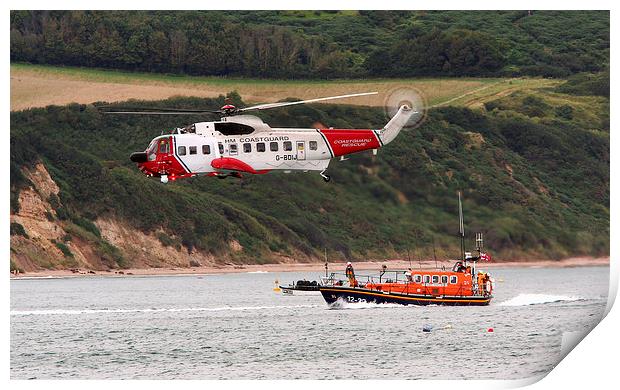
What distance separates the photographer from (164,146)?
43.8m

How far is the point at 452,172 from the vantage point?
96375 mm

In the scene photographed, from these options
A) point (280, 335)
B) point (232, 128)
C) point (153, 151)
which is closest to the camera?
point (232, 128)

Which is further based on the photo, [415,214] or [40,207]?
[40,207]

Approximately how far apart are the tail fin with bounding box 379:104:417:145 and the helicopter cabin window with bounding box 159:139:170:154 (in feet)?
24.3

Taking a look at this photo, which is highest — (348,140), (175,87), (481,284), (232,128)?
(175,87)

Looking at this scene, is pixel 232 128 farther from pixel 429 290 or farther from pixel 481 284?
pixel 481 284

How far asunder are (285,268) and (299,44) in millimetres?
23134

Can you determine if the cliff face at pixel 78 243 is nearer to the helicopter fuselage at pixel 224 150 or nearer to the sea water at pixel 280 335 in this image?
the sea water at pixel 280 335

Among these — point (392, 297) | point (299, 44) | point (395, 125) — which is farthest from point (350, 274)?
point (299, 44)

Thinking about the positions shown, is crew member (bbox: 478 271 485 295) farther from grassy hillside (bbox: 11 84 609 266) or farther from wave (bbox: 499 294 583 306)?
Answer: grassy hillside (bbox: 11 84 609 266)

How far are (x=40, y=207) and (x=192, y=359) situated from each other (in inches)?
2093

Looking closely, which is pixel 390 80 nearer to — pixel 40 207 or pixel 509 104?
pixel 509 104

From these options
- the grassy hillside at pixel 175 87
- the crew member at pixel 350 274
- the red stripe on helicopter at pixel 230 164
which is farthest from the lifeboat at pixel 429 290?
the grassy hillside at pixel 175 87
